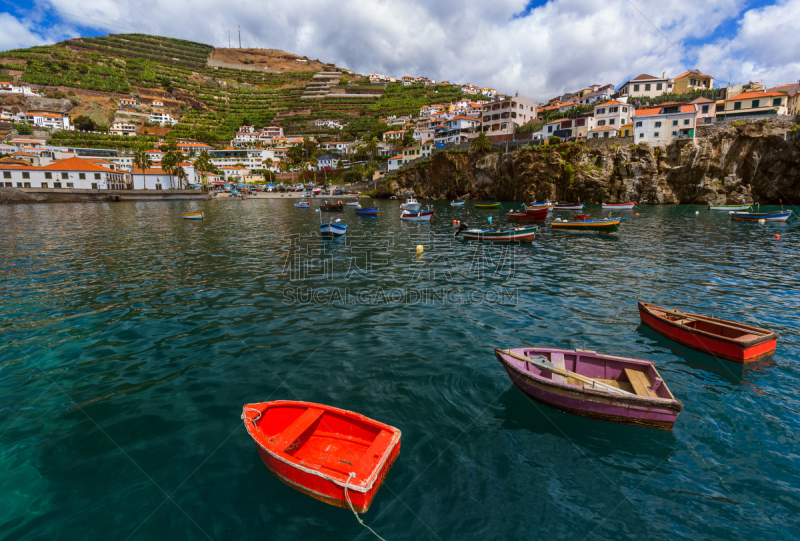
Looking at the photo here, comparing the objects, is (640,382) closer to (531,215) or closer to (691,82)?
(531,215)

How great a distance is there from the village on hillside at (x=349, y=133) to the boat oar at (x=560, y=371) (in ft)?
271

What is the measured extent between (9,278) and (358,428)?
24.3 m

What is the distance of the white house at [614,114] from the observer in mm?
79688

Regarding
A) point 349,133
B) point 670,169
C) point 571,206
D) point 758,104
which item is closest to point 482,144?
point 571,206

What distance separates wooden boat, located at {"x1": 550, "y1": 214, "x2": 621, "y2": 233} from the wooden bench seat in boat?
3303 cm

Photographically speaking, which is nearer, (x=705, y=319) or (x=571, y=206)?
(x=705, y=319)

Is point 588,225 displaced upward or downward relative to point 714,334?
upward

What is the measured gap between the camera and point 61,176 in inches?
3474

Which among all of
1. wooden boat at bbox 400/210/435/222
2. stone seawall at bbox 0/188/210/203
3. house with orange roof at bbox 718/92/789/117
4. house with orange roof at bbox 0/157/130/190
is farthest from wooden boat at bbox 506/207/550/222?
house with orange roof at bbox 0/157/130/190

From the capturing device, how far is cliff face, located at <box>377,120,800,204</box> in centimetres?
6506

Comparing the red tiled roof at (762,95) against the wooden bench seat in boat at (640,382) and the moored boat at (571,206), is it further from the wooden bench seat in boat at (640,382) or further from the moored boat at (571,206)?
the wooden bench seat in boat at (640,382)

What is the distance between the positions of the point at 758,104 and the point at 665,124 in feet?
62.0

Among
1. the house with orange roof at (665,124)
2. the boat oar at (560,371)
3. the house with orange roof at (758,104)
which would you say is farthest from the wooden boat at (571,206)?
→ the boat oar at (560,371)

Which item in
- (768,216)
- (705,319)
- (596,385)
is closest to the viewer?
(596,385)
